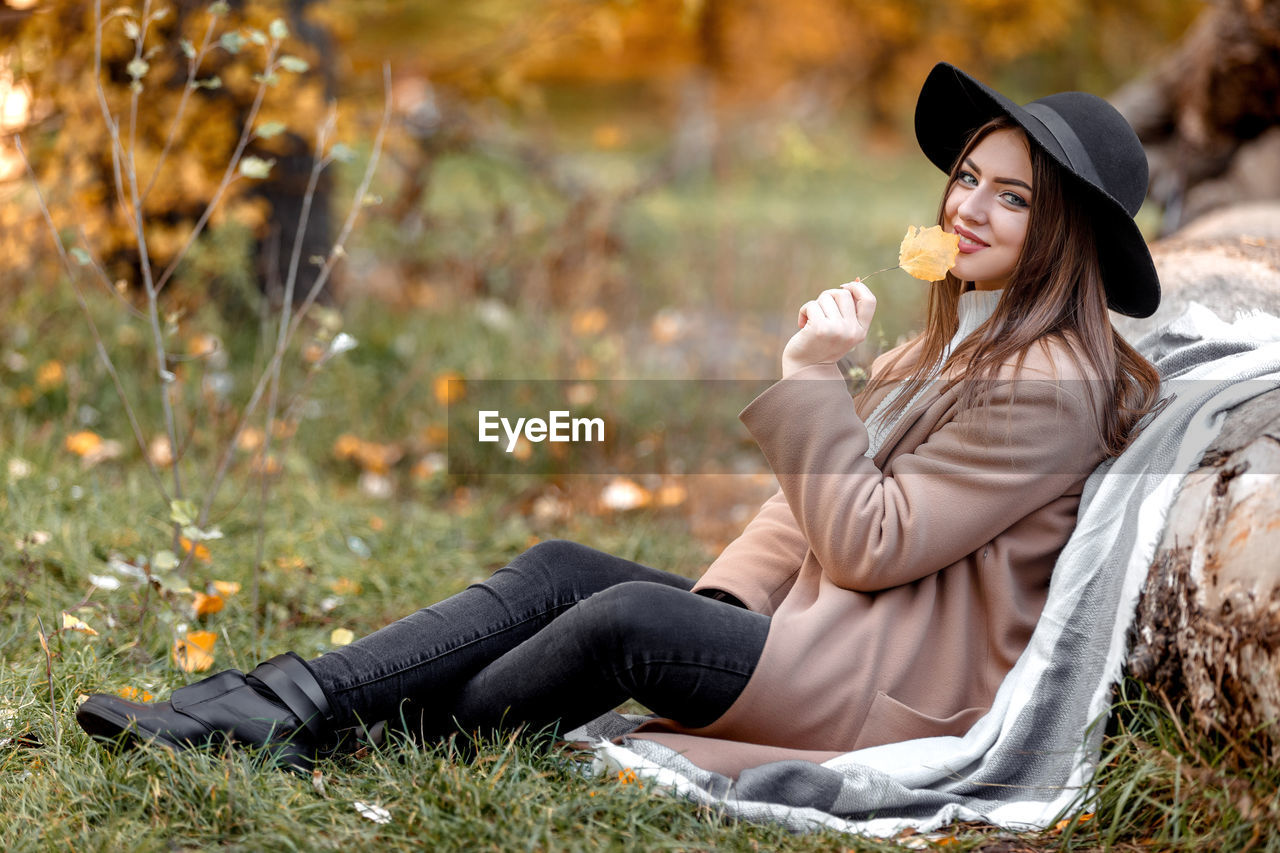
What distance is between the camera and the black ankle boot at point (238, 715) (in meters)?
1.89

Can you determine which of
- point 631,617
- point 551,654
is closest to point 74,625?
point 551,654

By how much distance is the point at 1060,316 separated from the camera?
6.47 ft

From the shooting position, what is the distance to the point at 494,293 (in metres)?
5.64

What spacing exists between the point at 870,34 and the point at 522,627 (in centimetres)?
1514

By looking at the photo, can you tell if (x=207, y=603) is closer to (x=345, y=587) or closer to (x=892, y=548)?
(x=345, y=587)

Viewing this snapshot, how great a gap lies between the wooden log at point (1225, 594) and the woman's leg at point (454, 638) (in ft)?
2.69

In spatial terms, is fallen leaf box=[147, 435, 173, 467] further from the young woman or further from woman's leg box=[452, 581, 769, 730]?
woman's leg box=[452, 581, 769, 730]

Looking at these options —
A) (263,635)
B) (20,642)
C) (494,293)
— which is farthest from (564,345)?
(20,642)

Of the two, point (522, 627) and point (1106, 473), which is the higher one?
point (1106, 473)

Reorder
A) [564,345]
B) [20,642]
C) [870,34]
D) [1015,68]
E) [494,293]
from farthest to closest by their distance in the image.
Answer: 1. [1015,68]
2. [870,34]
3. [494,293]
4. [564,345]
5. [20,642]

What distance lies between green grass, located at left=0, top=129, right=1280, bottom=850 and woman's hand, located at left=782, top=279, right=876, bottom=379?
2.46 ft

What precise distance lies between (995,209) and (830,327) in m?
0.39

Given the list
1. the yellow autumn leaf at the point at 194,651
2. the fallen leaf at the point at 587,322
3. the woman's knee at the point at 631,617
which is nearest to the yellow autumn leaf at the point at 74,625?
the yellow autumn leaf at the point at 194,651

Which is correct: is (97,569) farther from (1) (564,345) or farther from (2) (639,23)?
(2) (639,23)
